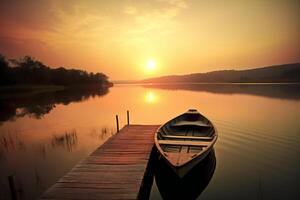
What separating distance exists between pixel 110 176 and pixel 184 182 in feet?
10.7

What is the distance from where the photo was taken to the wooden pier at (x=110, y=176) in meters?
5.52

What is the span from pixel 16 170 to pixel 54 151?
239 cm

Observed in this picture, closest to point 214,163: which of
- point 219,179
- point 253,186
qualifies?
point 219,179

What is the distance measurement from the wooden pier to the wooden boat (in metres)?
0.93

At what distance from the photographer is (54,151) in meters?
12.1

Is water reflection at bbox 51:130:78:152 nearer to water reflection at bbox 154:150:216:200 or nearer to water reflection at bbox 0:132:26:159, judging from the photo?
water reflection at bbox 0:132:26:159

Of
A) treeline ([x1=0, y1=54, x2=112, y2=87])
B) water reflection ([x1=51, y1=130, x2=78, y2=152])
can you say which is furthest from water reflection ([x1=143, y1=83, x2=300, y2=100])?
treeline ([x1=0, y1=54, x2=112, y2=87])

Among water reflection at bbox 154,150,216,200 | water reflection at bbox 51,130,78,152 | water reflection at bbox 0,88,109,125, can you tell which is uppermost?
water reflection at bbox 0,88,109,125

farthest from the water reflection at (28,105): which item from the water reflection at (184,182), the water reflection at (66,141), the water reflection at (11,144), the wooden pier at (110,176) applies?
the water reflection at (184,182)

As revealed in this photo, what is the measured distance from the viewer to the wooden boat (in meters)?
6.51

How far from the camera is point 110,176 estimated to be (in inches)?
258

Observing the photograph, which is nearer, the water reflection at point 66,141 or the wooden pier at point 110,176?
the wooden pier at point 110,176

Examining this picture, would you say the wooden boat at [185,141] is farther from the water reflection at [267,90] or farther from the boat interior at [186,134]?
the water reflection at [267,90]

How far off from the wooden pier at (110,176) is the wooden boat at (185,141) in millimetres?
932
